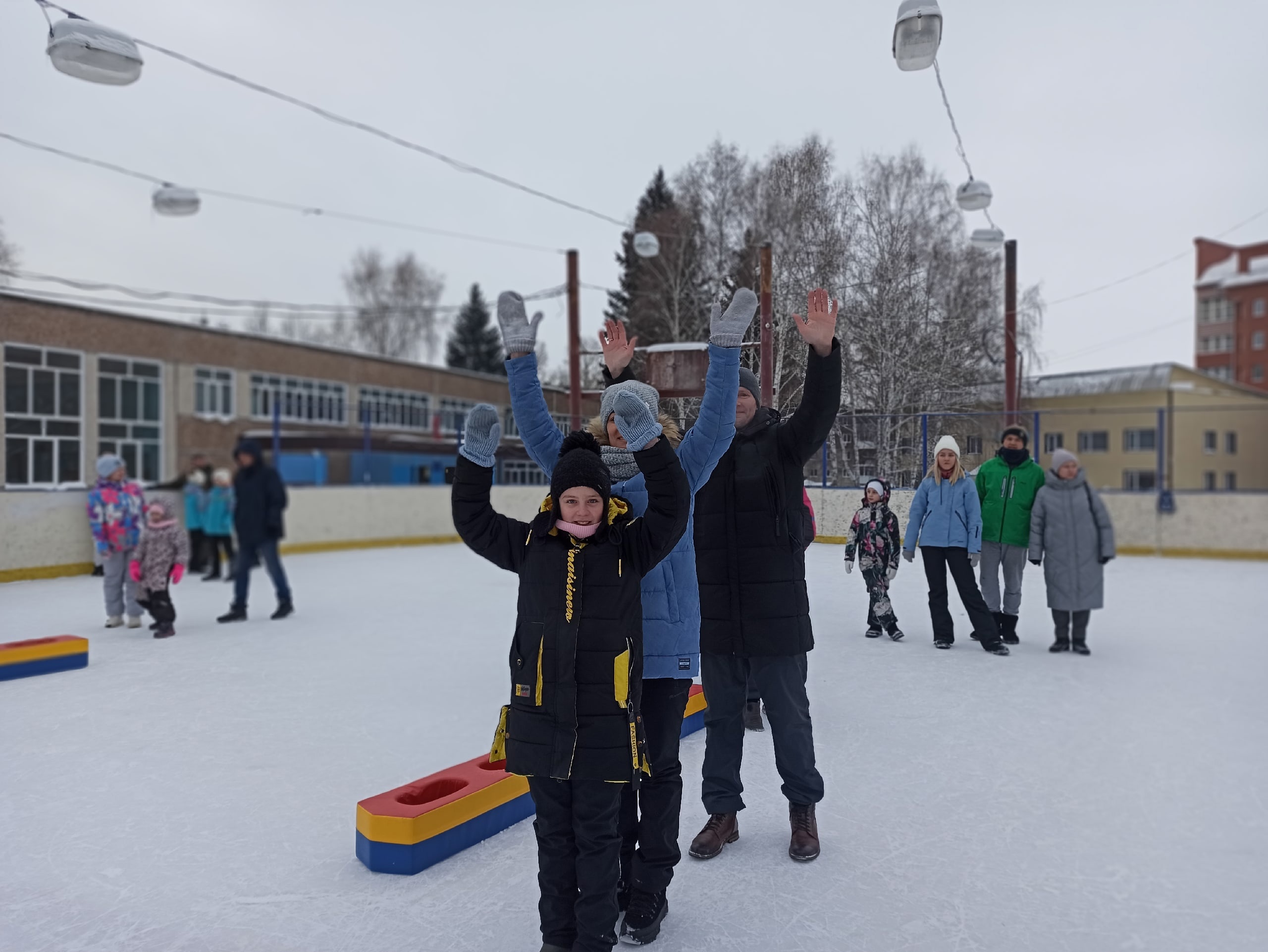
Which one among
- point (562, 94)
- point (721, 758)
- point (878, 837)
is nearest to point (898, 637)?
point (878, 837)

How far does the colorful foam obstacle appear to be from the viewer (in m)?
5.23

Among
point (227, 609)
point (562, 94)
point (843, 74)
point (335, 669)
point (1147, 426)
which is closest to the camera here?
point (843, 74)

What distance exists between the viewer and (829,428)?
260 cm

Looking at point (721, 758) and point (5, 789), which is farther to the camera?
point (5, 789)

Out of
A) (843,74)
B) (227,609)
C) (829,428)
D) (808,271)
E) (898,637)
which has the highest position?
(843,74)

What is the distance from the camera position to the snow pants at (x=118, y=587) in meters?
6.91

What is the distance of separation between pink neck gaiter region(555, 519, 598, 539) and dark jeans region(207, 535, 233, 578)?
8.64 m

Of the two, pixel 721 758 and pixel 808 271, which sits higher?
pixel 808 271

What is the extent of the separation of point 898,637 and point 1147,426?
12243 millimetres

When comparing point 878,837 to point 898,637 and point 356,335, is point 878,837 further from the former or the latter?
point 356,335

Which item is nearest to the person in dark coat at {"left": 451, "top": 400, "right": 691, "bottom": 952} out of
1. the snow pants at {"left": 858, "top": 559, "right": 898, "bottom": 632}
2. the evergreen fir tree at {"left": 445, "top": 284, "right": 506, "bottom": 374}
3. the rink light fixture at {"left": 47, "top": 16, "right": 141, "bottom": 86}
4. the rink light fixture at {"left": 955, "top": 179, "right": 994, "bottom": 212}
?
the snow pants at {"left": 858, "top": 559, "right": 898, "bottom": 632}

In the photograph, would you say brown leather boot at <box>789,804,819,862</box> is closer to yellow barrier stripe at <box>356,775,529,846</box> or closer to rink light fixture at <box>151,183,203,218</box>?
yellow barrier stripe at <box>356,775,529,846</box>

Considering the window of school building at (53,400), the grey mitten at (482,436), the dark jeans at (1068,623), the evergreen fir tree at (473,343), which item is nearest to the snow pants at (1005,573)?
the dark jeans at (1068,623)

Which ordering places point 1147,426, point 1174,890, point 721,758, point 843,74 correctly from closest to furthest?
point 1174,890, point 721,758, point 843,74, point 1147,426
